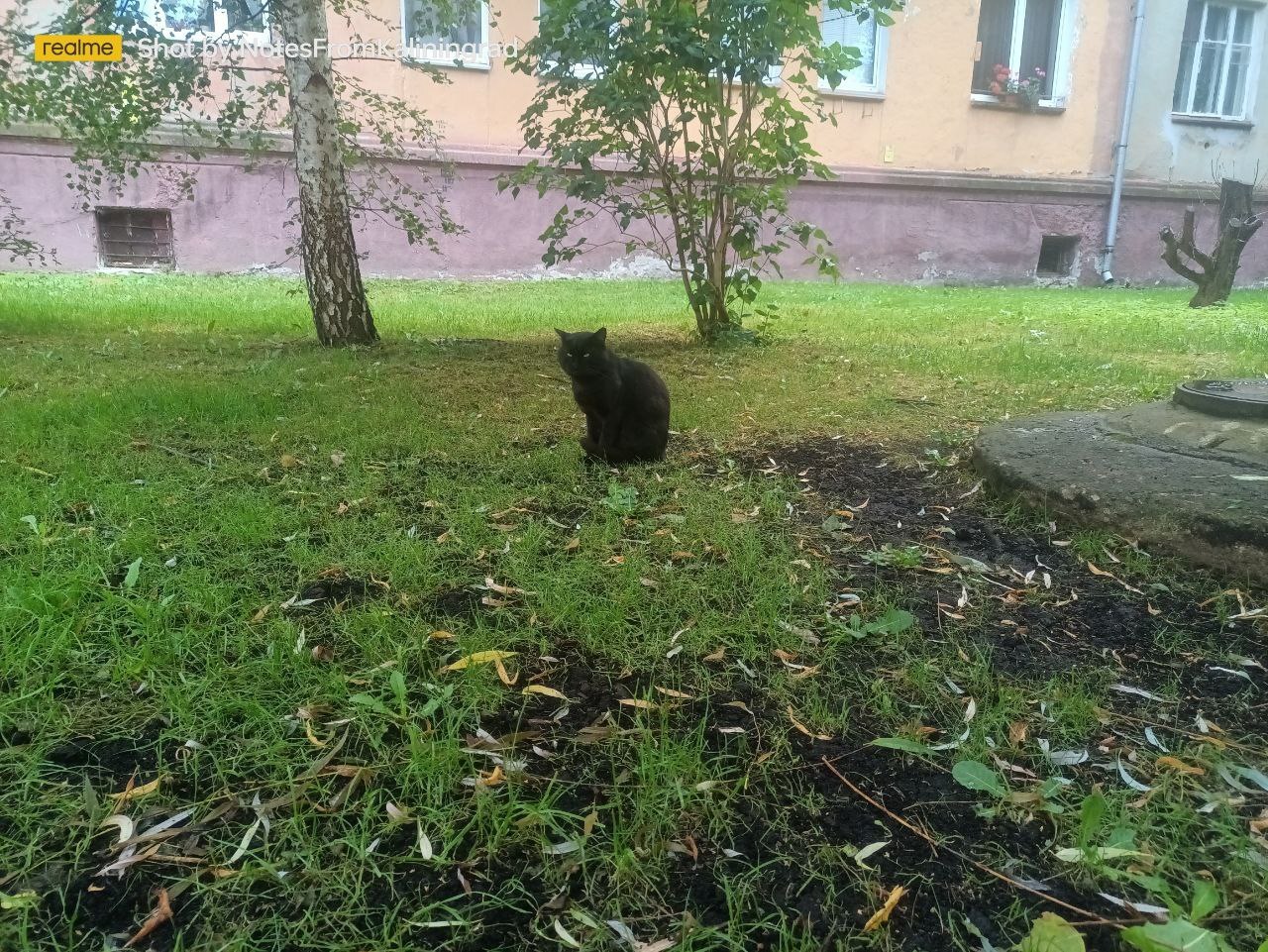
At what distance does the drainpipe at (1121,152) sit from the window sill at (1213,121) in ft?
3.01

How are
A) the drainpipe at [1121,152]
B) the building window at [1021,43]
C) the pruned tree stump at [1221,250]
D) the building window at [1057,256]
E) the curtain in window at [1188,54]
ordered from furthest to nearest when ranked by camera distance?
the building window at [1057,256], the curtain in window at [1188,54], the building window at [1021,43], the drainpipe at [1121,152], the pruned tree stump at [1221,250]

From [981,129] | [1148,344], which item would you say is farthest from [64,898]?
[981,129]

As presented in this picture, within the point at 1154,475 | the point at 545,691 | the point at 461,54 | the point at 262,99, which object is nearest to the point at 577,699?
the point at 545,691

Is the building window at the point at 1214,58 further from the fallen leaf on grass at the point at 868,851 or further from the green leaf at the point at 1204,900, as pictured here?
the fallen leaf on grass at the point at 868,851

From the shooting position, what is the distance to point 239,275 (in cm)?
1039

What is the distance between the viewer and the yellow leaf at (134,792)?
4.85 feet

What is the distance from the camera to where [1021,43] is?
12.1 metres

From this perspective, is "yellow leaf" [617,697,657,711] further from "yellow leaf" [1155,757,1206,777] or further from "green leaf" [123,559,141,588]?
"green leaf" [123,559,141,588]

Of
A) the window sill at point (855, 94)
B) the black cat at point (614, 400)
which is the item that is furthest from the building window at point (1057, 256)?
the black cat at point (614, 400)

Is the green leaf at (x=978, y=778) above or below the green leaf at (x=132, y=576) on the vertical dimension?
below

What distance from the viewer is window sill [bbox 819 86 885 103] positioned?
11477 mm

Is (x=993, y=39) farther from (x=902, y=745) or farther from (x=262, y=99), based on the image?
(x=902, y=745)

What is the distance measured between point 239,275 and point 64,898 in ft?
34.5

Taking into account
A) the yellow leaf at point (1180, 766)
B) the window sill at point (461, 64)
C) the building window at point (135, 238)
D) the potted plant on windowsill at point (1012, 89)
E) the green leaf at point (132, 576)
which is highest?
the potted plant on windowsill at point (1012, 89)
